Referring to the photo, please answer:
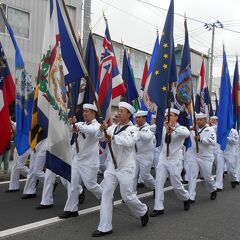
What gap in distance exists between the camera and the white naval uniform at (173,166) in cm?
717

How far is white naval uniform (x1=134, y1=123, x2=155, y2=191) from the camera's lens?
878 centimetres

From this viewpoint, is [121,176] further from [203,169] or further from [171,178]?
[203,169]

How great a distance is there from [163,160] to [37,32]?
10.7 m

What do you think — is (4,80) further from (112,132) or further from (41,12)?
(41,12)

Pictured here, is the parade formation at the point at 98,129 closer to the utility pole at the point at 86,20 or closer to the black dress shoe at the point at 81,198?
the black dress shoe at the point at 81,198

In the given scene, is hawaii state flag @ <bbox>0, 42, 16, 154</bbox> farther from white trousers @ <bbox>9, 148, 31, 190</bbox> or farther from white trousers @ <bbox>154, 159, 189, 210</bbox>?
white trousers @ <bbox>154, 159, 189, 210</bbox>

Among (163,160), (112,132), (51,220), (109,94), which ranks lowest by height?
(51,220)

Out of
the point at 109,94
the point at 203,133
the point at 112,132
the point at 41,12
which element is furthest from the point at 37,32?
the point at 112,132

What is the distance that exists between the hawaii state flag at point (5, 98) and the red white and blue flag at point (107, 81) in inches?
75.8

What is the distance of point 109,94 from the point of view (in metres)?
8.97

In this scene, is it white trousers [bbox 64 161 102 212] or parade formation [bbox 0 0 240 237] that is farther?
white trousers [bbox 64 161 102 212]

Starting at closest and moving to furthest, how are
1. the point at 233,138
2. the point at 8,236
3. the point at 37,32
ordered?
the point at 8,236
the point at 233,138
the point at 37,32

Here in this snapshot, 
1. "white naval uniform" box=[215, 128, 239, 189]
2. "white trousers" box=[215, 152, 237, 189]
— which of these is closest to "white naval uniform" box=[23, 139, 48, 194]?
"white trousers" box=[215, 152, 237, 189]

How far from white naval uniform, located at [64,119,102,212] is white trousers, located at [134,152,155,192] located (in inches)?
82.0
